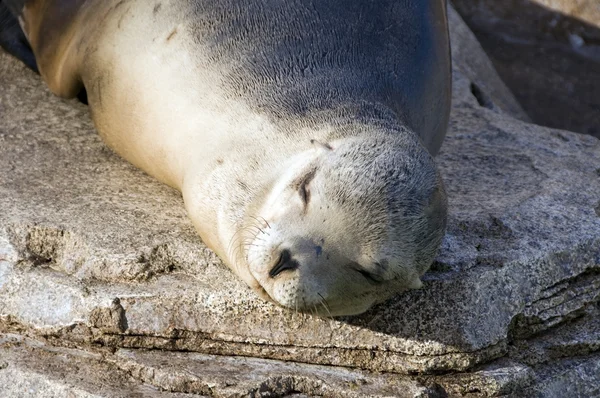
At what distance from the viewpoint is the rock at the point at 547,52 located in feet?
28.0

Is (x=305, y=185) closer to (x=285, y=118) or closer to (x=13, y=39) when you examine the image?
(x=285, y=118)

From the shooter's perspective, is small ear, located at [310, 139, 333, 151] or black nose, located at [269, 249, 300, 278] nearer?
black nose, located at [269, 249, 300, 278]

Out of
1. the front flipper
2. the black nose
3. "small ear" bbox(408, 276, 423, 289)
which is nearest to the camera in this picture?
the black nose

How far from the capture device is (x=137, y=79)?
4.57 m

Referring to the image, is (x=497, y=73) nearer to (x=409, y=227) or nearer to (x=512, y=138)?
(x=512, y=138)

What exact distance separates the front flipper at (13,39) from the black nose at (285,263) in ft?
8.61

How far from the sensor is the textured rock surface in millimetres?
3871

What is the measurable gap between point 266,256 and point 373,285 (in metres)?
0.41

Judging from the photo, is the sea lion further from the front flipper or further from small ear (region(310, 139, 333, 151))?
the front flipper

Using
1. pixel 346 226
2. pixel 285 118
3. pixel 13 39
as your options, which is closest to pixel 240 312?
pixel 346 226

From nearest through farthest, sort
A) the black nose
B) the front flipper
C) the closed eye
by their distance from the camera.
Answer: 1. the black nose
2. the closed eye
3. the front flipper

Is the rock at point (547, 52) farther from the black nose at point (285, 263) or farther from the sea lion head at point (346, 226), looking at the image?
the black nose at point (285, 263)

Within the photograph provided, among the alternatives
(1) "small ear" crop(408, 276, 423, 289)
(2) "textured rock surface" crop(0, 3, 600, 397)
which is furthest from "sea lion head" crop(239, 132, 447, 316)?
(2) "textured rock surface" crop(0, 3, 600, 397)

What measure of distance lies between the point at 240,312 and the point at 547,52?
5530 mm
